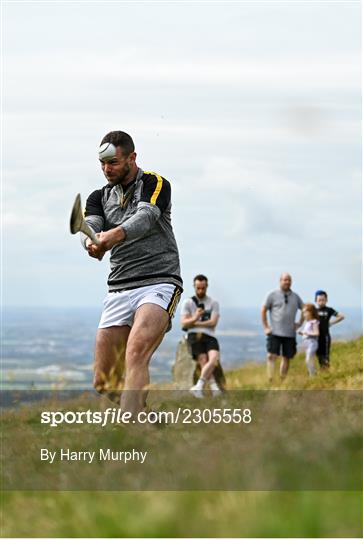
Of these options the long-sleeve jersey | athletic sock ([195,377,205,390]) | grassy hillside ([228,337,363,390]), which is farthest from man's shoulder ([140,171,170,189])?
athletic sock ([195,377,205,390])

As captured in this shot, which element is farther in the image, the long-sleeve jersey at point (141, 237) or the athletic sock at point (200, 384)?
the athletic sock at point (200, 384)

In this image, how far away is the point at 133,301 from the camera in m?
9.18

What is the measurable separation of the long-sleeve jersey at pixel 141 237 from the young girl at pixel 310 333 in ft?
30.1

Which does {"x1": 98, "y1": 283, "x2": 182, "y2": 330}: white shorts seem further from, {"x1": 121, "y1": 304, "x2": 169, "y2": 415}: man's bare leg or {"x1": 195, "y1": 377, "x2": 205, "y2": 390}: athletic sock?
{"x1": 195, "y1": 377, "x2": 205, "y2": 390}: athletic sock

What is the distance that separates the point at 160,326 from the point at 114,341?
465 mm

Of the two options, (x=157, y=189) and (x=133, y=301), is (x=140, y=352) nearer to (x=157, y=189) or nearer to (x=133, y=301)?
(x=133, y=301)

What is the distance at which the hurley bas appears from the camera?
290 inches

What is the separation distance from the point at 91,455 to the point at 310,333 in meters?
10.9

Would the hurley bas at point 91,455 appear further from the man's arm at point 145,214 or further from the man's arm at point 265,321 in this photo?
the man's arm at point 265,321

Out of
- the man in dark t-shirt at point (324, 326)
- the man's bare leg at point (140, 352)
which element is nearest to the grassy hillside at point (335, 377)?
the man in dark t-shirt at point (324, 326)

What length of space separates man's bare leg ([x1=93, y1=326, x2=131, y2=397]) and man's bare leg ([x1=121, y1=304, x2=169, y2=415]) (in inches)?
12.4

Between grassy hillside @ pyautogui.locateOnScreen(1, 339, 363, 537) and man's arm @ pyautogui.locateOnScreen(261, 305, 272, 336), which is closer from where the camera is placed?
grassy hillside @ pyautogui.locateOnScreen(1, 339, 363, 537)

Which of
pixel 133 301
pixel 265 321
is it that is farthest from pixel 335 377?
pixel 133 301

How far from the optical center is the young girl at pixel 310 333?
59.9ft
